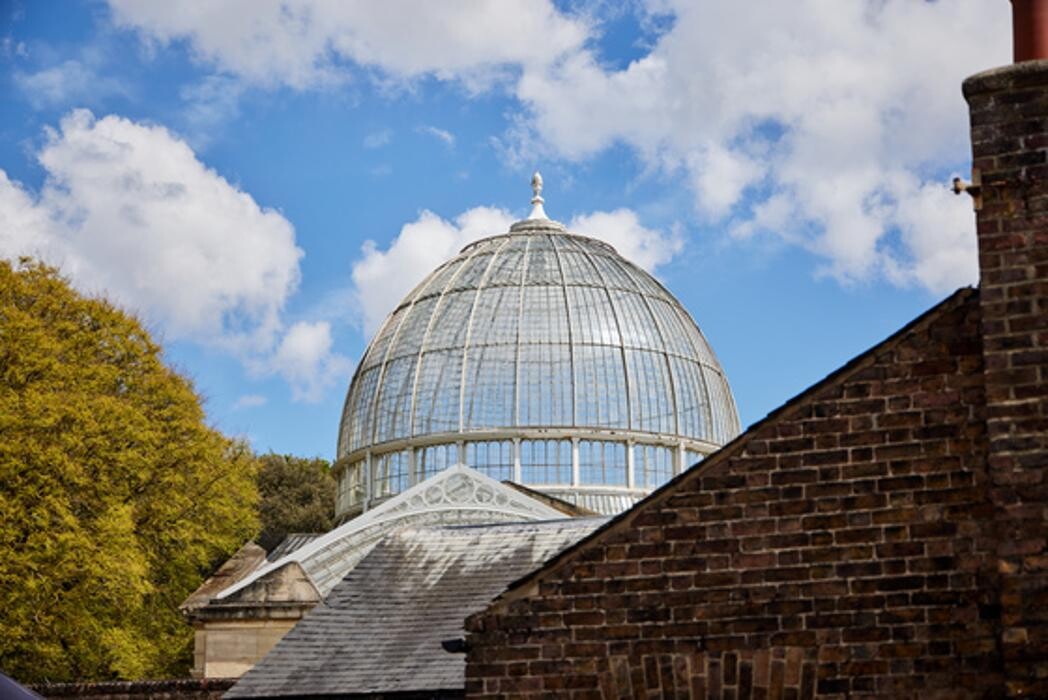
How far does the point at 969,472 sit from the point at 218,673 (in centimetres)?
2578

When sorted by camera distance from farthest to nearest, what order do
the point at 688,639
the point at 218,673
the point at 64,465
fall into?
the point at 64,465 < the point at 218,673 < the point at 688,639

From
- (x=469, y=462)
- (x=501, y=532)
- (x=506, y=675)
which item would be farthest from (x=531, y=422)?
(x=506, y=675)

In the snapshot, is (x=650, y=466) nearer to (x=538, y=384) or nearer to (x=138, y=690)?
(x=538, y=384)

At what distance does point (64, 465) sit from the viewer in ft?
128

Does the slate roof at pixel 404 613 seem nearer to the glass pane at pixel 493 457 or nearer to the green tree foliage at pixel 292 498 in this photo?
the glass pane at pixel 493 457

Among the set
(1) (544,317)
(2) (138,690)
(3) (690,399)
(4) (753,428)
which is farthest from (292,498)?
(4) (753,428)

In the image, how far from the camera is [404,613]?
20609 millimetres

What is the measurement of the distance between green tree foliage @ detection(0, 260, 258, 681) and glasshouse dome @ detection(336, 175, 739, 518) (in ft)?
16.2

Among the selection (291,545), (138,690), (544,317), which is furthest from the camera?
(544,317)

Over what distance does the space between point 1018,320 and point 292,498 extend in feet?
197

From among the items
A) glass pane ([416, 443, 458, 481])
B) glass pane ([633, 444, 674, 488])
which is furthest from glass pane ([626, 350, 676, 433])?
glass pane ([416, 443, 458, 481])

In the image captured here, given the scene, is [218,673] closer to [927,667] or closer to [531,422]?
[531,422]

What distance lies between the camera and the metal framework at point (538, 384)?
46.2 metres

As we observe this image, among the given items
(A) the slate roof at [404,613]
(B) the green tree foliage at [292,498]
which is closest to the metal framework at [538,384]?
(B) the green tree foliage at [292,498]
